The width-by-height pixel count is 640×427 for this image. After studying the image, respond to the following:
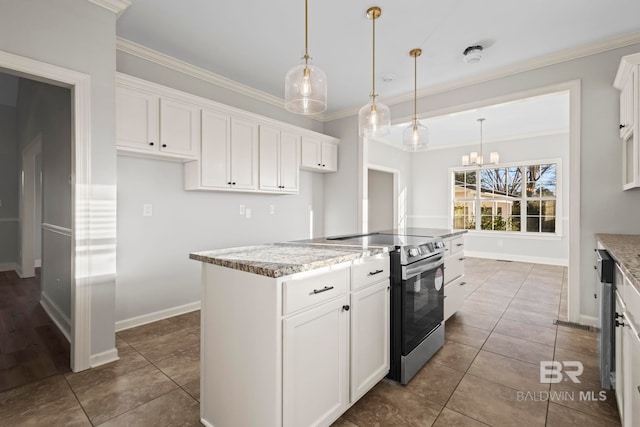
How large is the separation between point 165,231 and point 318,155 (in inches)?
93.4

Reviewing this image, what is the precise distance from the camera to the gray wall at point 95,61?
2.03 m

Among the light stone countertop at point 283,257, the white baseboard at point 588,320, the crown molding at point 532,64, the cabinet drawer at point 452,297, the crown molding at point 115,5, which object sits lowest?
the white baseboard at point 588,320

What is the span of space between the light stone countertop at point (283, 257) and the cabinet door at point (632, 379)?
1139 millimetres

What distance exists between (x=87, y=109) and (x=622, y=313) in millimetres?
3436

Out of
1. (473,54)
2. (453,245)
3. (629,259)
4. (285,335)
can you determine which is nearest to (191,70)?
(473,54)

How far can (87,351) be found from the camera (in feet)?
7.37

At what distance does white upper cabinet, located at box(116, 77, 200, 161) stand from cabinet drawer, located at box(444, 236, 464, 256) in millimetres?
2633

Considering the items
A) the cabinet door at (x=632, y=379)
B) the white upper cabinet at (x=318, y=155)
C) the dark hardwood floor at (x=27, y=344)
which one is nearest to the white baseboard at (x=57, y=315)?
the dark hardwood floor at (x=27, y=344)

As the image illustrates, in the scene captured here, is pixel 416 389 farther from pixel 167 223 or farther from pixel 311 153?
pixel 311 153

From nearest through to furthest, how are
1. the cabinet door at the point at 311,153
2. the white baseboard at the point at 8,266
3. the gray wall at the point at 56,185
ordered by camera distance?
the gray wall at the point at 56,185 → the cabinet door at the point at 311,153 → the white baseboard at the point at 8,266

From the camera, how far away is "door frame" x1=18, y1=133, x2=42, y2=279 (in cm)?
498

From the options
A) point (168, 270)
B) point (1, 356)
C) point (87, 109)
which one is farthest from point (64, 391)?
point (87, 109)

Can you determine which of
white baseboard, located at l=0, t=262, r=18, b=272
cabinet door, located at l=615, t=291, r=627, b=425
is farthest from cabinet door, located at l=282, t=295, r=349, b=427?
white baseboard, located at l=0, t=262, r=18, b=272

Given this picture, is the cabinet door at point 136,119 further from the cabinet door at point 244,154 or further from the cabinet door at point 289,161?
the cabinet door at point 289,161
